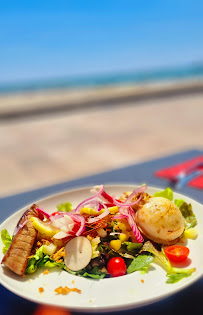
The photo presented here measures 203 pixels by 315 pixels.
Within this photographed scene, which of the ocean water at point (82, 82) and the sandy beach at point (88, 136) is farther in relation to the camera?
the ocean water at point (82, 82)

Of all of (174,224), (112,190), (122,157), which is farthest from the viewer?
(122,157)

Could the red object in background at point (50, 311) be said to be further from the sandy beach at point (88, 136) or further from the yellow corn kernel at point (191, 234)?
the sandy beach at point (88, 136)

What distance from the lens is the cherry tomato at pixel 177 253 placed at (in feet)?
4.43

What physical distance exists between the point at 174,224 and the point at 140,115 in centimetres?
1085

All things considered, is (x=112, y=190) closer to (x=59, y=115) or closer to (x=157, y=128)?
(x=157, y=128)

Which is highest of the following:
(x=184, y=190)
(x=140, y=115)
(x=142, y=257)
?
(x=142, y=257)

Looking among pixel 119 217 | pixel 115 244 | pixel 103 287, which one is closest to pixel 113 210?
Answer: pixel 119 217

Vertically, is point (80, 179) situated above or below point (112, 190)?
below

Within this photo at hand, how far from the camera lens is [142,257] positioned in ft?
4.59

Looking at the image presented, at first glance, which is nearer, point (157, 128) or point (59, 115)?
point (157, 128)

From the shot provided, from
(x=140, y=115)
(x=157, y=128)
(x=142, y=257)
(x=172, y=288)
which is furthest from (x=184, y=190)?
(x=140, y=115)

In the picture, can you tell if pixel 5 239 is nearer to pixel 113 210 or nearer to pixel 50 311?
pixel 50 311

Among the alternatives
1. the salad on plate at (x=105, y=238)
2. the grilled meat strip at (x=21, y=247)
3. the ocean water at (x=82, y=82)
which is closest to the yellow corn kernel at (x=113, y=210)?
the salad on plate at (x=105, y=238)

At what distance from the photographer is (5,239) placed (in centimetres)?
150
